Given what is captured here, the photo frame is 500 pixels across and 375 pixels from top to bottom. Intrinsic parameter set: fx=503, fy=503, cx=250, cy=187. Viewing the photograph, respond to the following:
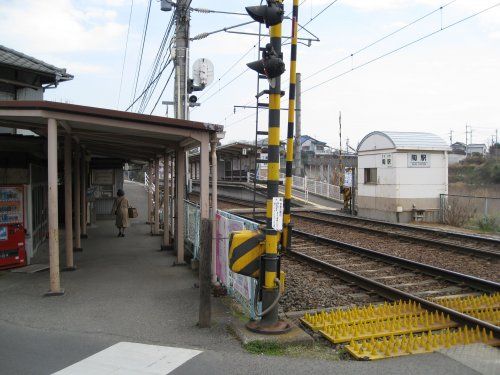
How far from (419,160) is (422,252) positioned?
9.65m

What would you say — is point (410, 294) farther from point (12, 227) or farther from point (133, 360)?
point (12, 227)

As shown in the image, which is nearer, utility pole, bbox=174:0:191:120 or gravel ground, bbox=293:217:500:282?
A: gravel ground, bbox=293:217:500:282

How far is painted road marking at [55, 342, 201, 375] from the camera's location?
4.74 metres

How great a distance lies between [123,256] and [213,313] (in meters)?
5.57

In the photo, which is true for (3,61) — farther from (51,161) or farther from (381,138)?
(381,138)

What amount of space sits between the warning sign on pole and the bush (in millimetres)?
16250

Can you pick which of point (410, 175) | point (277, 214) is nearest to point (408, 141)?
point (410, 175)

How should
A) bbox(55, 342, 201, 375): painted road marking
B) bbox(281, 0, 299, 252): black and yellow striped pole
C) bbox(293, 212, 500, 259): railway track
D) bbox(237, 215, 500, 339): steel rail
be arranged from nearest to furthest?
bbox(55, 342, 201, 375): painted road marking < bbox(237, 215, 500, 339): steel rail < bbox(281, 0, 299, 252): black and yellow striped pole < bbox(293, 212, 500, 259): railway track

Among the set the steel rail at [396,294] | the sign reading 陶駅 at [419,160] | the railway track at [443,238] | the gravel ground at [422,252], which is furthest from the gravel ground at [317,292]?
the sign reading 陶駅 at [419,160]

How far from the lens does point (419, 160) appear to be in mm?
21094

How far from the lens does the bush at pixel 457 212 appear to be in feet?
65.5

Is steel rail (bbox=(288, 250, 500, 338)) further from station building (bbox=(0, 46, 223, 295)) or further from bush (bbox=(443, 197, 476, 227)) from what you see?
bush (bbox=(443, 197, 476, 227))

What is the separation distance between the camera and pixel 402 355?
204 inches

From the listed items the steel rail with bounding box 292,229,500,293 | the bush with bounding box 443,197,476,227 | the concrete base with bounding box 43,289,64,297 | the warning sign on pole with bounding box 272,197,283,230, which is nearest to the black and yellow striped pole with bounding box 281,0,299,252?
the steel rail with bounding box 292,229,500,293
